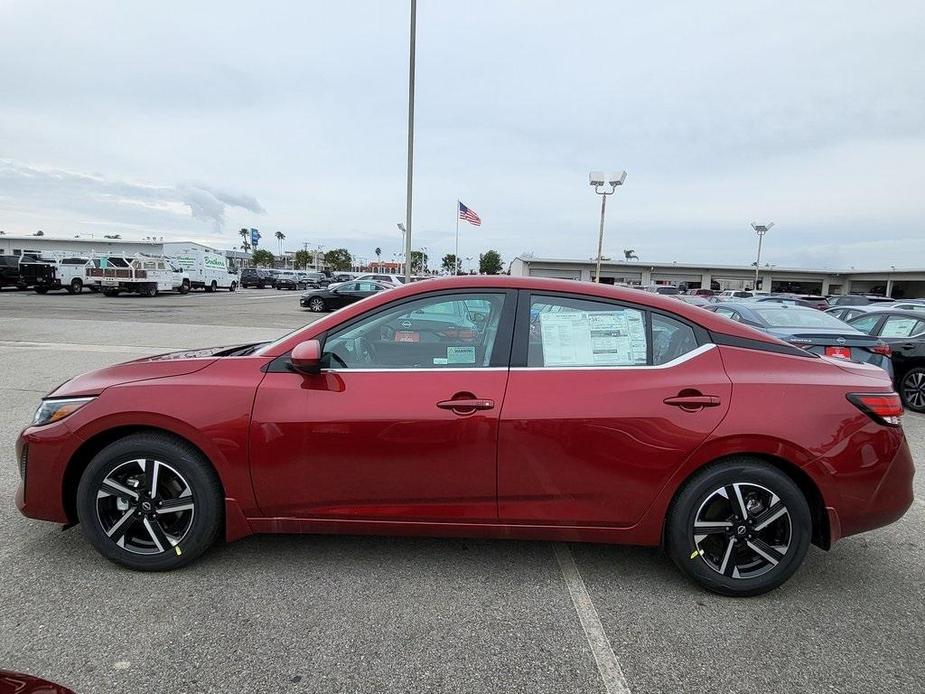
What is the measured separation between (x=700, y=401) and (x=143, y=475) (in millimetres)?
2823

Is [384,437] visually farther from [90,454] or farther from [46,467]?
[46,467]

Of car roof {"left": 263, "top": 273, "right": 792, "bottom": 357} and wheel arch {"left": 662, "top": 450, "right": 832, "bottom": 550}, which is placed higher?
car roof {"left": 263, "top": 273, "right": 792, "bottom": 357}

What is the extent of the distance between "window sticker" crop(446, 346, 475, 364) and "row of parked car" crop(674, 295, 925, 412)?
5.14 meters

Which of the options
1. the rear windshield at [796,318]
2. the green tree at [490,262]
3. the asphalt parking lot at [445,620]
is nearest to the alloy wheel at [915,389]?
the rear windshield at [796,318]

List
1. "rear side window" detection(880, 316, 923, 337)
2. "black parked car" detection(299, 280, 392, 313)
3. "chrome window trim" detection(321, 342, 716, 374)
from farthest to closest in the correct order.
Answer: "black parked car" detection(299, 280, 392, 313) < "rear side window" detection(880, 316, 923, 337) < "chrome window trim" detection(321, 342, 716, 374)

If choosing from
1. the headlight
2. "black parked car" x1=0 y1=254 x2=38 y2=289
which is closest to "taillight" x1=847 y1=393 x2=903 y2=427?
the headlight

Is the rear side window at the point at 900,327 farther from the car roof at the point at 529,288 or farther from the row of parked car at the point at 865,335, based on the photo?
the car roof at the point at 529,288

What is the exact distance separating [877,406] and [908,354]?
254 inches

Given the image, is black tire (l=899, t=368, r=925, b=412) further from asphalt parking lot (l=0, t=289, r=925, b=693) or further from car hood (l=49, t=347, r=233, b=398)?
car hood (l=49, t=347, r=233, b=398)

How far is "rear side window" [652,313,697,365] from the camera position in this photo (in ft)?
9.12

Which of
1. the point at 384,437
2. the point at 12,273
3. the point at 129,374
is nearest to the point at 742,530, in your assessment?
the point at 384,437

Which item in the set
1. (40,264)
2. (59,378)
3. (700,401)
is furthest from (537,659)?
(40,264)

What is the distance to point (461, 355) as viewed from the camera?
282cm

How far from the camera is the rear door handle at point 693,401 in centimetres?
264
